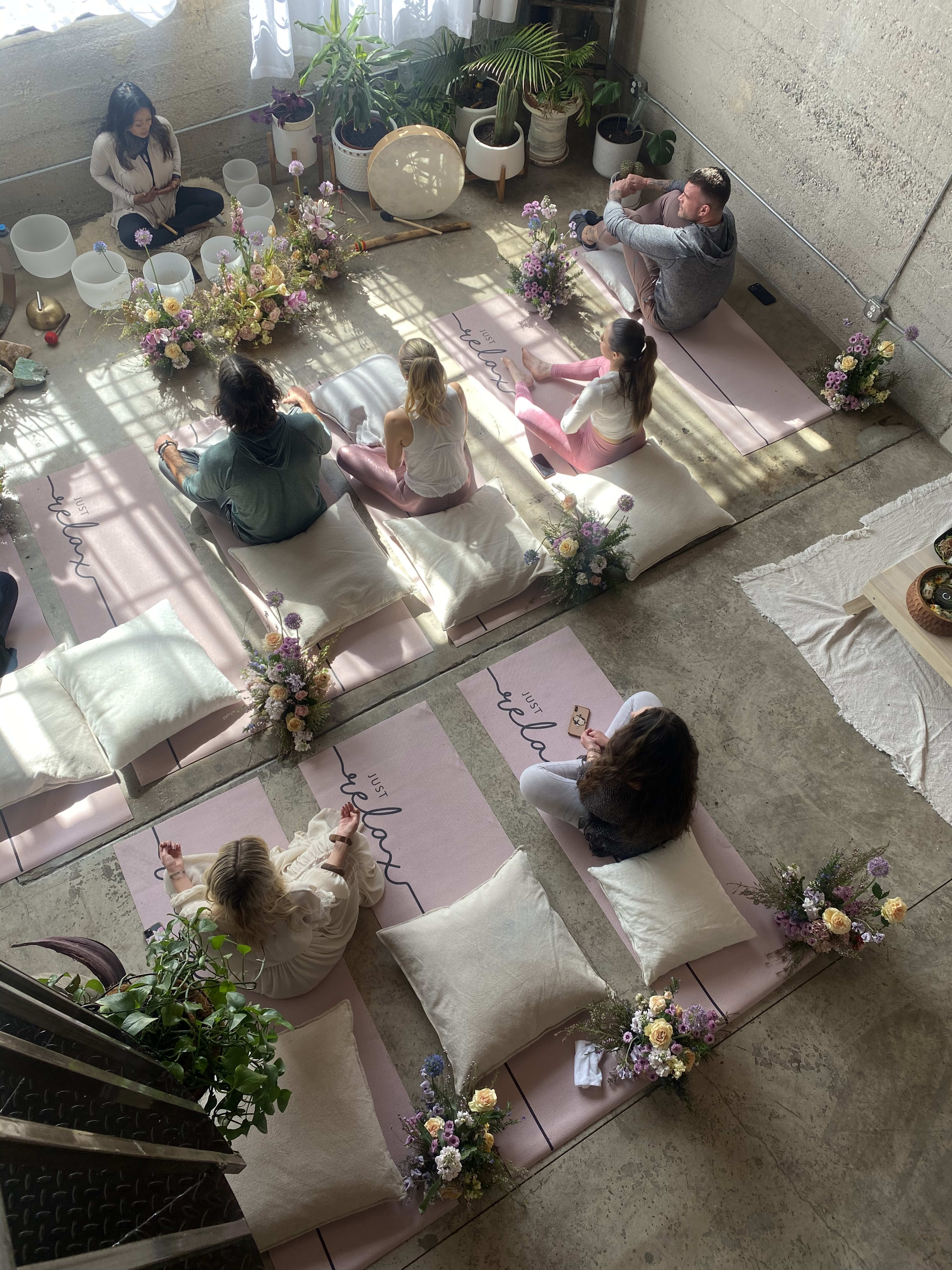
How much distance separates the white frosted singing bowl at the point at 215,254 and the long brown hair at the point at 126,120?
1.67 ft

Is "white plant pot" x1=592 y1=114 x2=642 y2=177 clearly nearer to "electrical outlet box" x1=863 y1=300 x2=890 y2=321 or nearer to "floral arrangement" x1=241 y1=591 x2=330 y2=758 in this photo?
"electrical outlet box" x1=863 y1=300 x2=890 y2=321

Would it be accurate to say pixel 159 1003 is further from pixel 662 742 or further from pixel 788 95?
pixel 788 95

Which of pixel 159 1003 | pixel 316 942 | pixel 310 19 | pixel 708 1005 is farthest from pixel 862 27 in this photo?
pixel 159 1003

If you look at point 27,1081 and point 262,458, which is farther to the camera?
point 262,458

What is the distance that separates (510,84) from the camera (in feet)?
16.1

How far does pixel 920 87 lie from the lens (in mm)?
3811

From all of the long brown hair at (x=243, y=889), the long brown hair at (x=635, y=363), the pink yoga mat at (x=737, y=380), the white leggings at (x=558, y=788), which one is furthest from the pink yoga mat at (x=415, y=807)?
the pink yoga mat at (x=737, y=380)

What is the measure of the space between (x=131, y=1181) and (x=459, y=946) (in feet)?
5.33

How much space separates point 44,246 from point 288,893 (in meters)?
3.87

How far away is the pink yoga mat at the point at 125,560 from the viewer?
358cm

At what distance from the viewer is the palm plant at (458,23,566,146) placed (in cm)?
491

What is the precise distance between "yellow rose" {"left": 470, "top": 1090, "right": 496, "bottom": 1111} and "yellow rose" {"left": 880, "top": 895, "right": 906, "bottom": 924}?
4.53 ft

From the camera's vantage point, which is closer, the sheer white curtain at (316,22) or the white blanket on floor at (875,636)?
the white blanket on floor at (875,636)

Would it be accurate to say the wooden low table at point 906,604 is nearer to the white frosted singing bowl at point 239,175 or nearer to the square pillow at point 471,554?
the square pillow at point 471,554
